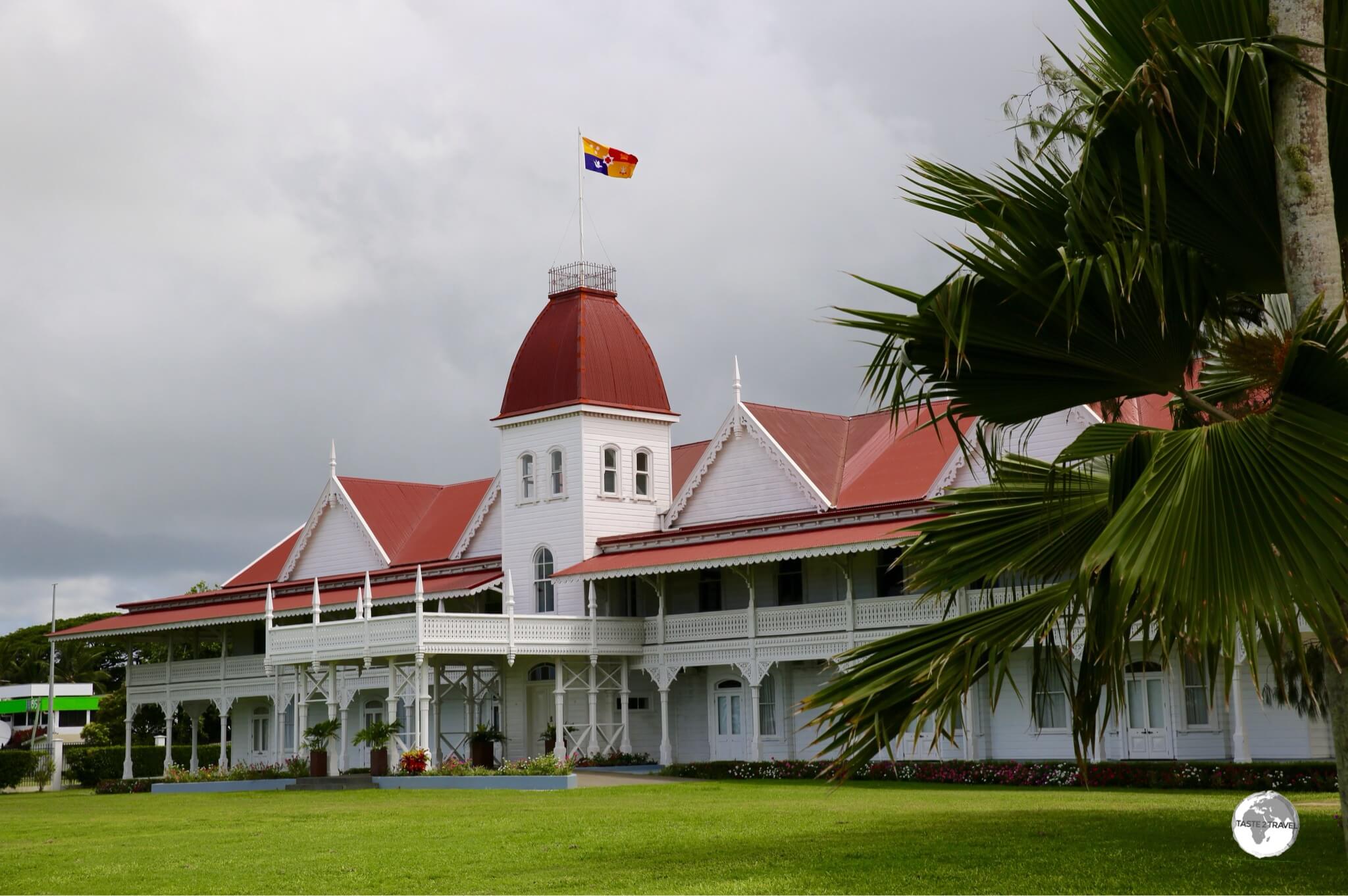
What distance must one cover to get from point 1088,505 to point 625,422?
94.7 feet

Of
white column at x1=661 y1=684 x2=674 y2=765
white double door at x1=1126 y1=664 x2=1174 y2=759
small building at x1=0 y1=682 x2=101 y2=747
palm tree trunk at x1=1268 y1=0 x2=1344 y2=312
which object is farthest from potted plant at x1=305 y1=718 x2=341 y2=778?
small building at x1=0 y1=682 x2=101 y2=747

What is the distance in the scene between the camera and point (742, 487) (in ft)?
126

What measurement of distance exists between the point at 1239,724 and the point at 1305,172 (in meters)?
19.7

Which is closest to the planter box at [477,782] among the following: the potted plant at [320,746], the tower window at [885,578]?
the potted plant at [320,746]

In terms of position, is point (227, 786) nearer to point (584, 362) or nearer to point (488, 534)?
point (488, 534)

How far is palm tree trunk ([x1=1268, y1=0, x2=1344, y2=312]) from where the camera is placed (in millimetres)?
9758

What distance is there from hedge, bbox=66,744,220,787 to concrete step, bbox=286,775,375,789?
1563 centimetres

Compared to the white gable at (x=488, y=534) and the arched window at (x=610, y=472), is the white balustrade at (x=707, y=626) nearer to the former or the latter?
the arched window at (x=610, y=472)

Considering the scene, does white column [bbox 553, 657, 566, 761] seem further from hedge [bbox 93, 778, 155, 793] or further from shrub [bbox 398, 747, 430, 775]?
hedge [bbox 93, 778, 155, 793]

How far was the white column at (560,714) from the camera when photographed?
35312 millimetres

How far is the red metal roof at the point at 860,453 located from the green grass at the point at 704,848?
37.0 ft

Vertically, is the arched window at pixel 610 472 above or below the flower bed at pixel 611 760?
above

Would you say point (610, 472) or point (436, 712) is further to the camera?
point (610, 472)

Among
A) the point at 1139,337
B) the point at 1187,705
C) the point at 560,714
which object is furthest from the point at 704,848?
the point at 560,714
